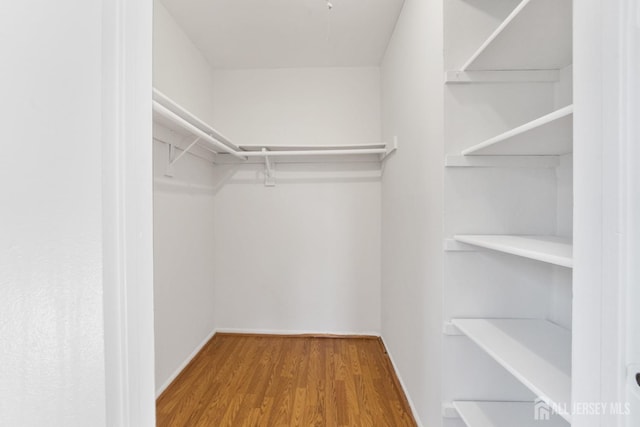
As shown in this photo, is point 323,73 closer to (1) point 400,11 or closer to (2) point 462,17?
(1) point 400,11

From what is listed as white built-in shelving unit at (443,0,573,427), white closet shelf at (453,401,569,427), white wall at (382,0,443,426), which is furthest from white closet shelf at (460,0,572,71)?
white closet shelf at (453,401,569,427)

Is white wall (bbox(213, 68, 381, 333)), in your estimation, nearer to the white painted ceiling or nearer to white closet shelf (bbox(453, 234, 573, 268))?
the white painted ceiling

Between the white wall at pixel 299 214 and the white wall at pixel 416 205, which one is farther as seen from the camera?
the white wall at pixel 299 214

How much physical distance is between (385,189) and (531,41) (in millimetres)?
1558

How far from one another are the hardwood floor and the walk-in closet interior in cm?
15

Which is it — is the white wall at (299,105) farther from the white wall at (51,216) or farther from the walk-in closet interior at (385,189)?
the white wall at (51,216)

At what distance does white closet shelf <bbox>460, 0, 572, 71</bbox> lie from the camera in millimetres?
876

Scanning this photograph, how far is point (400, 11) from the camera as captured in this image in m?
2.00

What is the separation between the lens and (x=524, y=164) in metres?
1.25

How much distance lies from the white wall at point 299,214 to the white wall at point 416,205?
37cm

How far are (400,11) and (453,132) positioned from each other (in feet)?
4.08

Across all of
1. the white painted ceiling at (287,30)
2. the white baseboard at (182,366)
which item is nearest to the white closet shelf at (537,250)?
the white painted ceiling at (287,30)

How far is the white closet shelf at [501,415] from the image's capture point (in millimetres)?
1124

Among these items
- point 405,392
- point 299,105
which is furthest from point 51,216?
point 299,105
